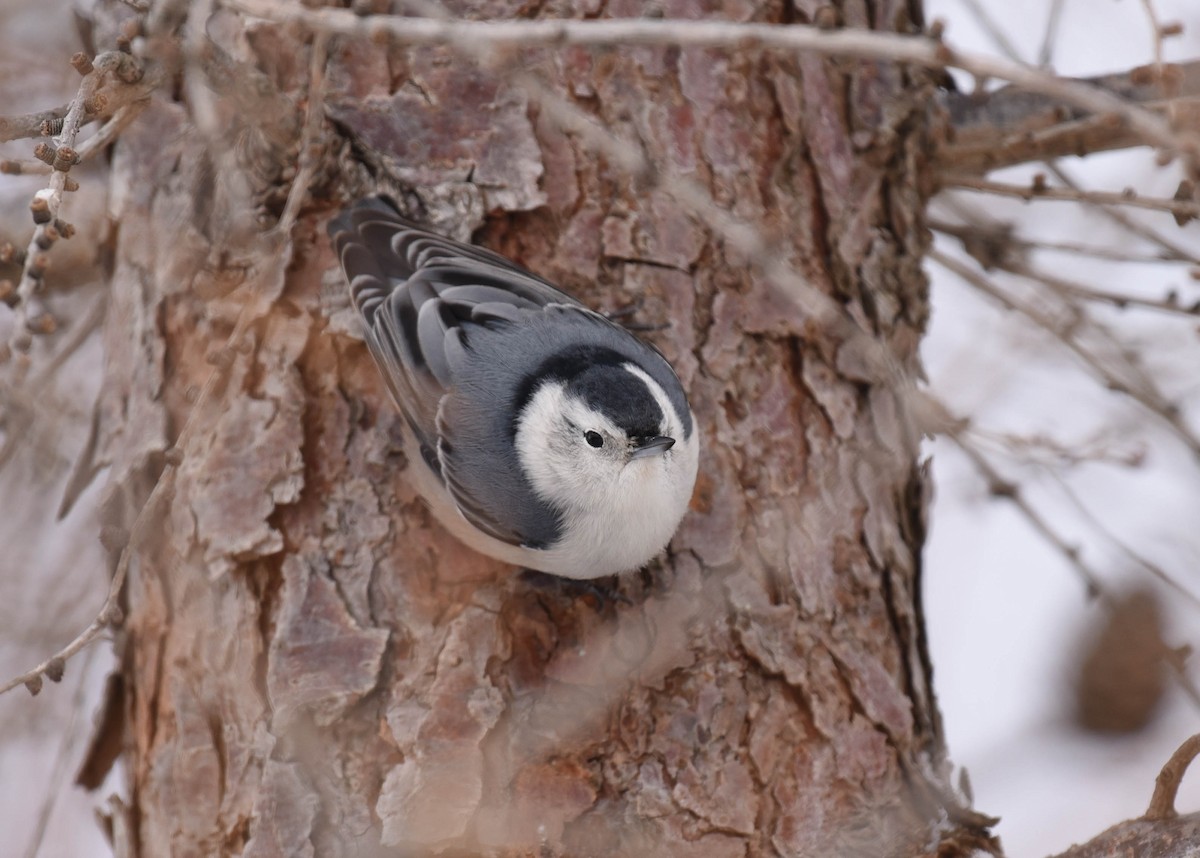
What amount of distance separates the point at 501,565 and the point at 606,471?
27 centimetres

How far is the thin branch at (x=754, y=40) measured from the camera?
3.80 feet

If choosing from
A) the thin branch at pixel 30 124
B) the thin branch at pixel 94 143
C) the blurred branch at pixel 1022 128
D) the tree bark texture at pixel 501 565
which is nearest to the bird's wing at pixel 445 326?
the tree bark texture at pixel 501 565

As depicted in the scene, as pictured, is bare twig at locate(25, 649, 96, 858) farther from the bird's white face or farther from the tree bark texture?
the bird's white face

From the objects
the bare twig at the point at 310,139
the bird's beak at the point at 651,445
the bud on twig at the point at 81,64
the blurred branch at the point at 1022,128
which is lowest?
the bird's beak at the point at 651,445

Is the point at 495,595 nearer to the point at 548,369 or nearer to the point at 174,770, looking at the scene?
the point at 548,369

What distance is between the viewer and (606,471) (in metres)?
2.31

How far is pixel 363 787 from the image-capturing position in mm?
2072

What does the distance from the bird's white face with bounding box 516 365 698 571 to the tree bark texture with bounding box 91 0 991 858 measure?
0.47ft

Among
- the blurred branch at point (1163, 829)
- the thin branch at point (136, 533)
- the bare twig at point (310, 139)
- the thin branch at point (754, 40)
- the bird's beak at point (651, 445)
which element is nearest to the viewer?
the thin branch at point (754, 40)

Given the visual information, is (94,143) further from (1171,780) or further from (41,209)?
(1171,780)

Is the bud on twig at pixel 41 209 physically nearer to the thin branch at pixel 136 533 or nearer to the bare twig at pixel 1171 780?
the thin branch at pixel 136 533

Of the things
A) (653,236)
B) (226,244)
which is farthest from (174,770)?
(653,236)

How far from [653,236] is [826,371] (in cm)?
45

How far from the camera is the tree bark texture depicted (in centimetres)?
209
